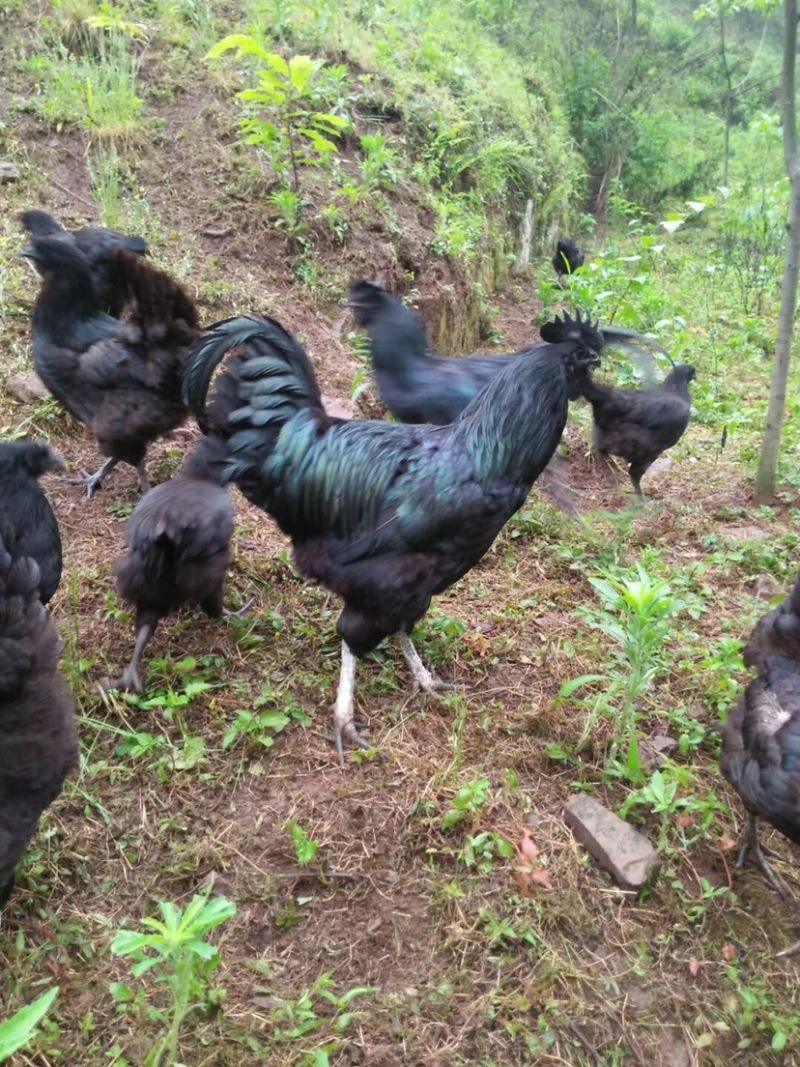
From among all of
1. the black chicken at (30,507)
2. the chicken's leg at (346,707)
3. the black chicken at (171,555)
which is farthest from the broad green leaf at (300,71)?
the chicken's leg at (346,707)

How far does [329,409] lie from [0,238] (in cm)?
308

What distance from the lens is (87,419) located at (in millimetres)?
4703

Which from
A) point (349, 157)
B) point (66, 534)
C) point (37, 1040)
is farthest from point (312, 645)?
point (349, 157)

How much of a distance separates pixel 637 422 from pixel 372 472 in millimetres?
3208

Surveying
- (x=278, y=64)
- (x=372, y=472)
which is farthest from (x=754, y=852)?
(x=278, y=64)

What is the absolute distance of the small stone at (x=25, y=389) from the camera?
17.2ft

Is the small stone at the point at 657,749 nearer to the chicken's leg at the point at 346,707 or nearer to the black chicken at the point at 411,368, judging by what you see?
the chicken's leg at the point at 346,707

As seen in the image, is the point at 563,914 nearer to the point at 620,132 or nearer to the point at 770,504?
the point at 770,504

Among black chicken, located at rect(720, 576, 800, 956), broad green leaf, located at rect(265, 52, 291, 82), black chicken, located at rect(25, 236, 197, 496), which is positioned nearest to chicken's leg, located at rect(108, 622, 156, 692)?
black chicken, located at rect(25, 236, 197, 496)

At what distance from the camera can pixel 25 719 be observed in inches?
95.3

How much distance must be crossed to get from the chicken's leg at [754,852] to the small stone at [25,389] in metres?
5.04

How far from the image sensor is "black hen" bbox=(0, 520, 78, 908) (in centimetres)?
232

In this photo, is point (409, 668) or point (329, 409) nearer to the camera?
point (409, 668)

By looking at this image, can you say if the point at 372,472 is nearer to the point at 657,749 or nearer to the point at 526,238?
the point at 657,749
